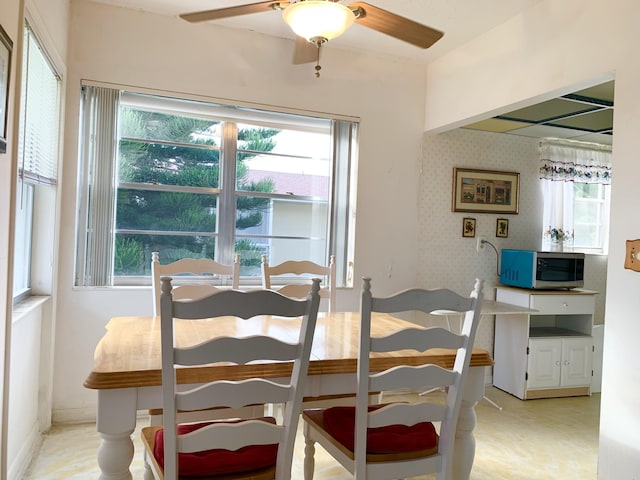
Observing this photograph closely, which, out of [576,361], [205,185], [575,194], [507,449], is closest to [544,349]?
[576,361]

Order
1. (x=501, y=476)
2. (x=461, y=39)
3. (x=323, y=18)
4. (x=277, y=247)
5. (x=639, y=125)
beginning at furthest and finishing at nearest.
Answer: (x=277, y=247) < (x=461, y=39) < (x=501, y=476) < (x=639, y=125) < (x=323, y=18)

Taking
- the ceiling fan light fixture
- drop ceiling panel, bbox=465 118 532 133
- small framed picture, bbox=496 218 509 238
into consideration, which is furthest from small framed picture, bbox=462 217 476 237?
the ceiling fan light fixture

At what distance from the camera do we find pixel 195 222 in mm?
3320

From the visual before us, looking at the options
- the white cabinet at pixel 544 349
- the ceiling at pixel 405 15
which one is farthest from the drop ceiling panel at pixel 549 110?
the white cabinet at pixel 544 349

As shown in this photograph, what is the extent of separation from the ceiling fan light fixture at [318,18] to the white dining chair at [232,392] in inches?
38.4

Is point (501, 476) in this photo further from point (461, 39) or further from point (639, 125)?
point (461, 39)

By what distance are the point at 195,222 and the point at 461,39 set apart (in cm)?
220

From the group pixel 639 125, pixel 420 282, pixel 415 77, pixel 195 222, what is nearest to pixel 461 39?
pixel 415 77

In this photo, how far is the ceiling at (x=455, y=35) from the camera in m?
2.85

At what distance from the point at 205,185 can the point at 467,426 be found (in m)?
2.30

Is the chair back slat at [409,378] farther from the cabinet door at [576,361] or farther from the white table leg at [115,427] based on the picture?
the cabinet door at [576,361]

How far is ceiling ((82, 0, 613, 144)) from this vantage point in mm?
2852

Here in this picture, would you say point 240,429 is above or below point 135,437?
above

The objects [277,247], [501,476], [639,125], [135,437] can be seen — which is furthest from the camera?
[277,247]
